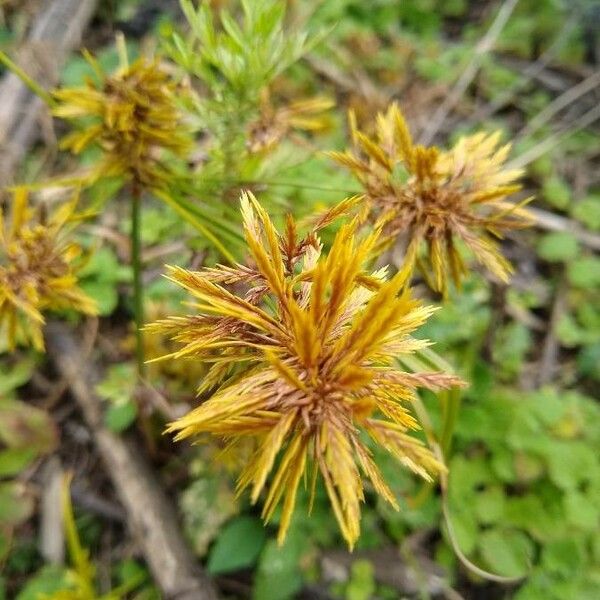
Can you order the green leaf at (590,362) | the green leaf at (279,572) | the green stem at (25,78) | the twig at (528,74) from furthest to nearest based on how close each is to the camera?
the twig at (528,74) → the green leaf at (590,362) → the green leaf at (279,572) → the green stem at (25,78)

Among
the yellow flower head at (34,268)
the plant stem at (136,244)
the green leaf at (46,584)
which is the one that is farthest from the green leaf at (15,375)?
the yellow flower head at (34,268)

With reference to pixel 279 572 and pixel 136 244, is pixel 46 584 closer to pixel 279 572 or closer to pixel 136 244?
pixel 279 572

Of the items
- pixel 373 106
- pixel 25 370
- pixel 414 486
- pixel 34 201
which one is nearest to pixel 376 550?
pixel 414 486

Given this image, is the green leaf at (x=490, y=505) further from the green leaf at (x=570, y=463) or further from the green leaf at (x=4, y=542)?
the green leaf at (x=4, y=542)

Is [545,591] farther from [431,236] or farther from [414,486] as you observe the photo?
[431,236]

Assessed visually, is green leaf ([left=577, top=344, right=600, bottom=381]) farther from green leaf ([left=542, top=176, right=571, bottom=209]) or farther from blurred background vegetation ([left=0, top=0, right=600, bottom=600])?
green leaf ([left=542, top=176, right=571, bottom=209])

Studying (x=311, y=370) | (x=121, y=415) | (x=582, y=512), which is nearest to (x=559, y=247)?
(x=582, y=512)

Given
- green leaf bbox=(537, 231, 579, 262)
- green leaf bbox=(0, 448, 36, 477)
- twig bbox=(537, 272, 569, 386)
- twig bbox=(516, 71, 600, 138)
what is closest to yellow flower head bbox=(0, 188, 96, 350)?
green leaf bbox=(0, 448, 36, 477)
